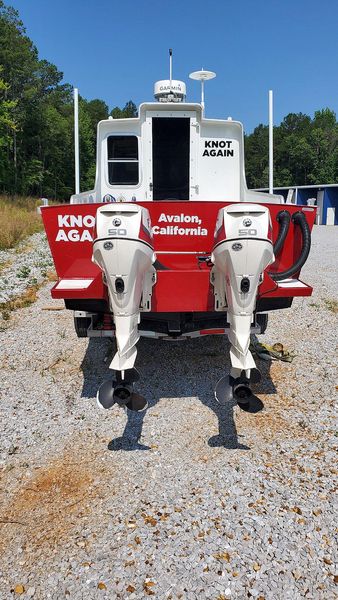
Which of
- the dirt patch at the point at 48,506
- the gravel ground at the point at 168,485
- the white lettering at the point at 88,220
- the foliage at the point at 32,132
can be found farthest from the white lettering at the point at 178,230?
the foliage at the point at 32,132

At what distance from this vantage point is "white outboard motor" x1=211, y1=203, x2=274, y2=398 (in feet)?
10.0

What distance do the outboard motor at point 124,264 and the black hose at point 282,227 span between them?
1.40 metres

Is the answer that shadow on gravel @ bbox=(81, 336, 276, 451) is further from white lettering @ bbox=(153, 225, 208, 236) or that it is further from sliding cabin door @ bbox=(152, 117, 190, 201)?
sliding cabin door @ bbox=(152, 117, 190, 201)

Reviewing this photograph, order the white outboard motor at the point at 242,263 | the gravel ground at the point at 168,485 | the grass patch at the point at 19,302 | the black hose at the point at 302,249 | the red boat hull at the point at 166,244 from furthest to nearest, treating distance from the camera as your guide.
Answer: the grass patch at the point at 19,302, the black hose at the point at 302,249, the red boat hull at the point at 166,244, the white outboard motor at the point at 242,263, the gravel ground at the point at 168,485

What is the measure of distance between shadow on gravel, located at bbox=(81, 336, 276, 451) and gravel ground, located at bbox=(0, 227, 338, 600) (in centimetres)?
A: 2

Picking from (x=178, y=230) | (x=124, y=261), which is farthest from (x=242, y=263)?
(x=178, y=230)

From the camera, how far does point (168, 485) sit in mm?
3082

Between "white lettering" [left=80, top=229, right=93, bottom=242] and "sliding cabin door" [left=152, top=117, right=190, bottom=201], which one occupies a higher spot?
"sliding cabin door" [left=152, top=117, right=190, bottom=201]

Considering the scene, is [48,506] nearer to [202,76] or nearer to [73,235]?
[73,235]

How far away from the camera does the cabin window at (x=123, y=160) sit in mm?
6172

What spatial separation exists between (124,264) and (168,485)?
1463 mm

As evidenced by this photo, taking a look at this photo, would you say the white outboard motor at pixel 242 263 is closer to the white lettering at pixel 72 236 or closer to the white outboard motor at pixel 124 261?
the white outboard motor at pixel 124 261

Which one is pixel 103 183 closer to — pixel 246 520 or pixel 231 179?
pixel 231 179

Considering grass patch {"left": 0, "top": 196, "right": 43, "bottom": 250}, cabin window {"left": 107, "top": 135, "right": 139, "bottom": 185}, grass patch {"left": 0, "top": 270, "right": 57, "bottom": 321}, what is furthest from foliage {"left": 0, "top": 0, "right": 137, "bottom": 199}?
cabin window {"left": 107, "top": 135, "right": 139, "bottom": 185}
